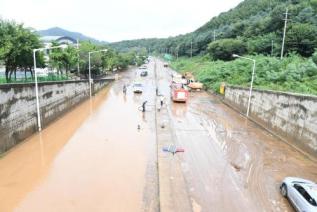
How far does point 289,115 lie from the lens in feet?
59.3

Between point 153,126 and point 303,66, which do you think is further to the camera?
point 303,66

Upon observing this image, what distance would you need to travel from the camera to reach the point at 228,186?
11.8 meters

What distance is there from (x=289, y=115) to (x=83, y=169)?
43.2ft

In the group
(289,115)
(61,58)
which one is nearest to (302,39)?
(289,115)

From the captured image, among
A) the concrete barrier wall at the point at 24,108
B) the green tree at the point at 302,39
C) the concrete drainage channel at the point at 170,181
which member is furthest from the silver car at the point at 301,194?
the green tree at the point at 302,39

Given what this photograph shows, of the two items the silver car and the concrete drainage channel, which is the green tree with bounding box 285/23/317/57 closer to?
the concrete drainage channel

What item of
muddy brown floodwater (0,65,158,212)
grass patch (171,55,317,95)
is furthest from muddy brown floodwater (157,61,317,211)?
grass patch (171,55,317,95)

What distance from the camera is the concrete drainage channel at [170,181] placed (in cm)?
1003

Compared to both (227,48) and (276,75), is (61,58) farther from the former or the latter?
(227,48)

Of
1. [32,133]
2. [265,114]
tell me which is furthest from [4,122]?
[265,114]

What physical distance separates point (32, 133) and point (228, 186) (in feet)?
44.3

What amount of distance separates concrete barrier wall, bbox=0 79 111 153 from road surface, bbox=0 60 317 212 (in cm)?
71

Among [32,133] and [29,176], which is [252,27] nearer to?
[32,133]

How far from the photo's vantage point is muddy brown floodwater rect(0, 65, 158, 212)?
419 inches
